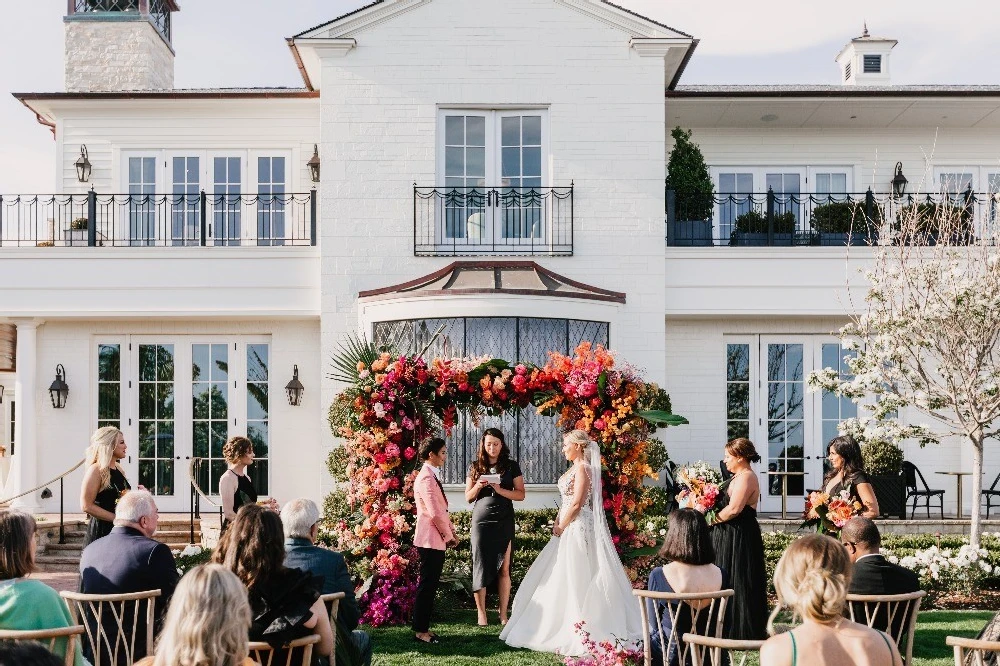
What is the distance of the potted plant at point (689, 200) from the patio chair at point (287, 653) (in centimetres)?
1088

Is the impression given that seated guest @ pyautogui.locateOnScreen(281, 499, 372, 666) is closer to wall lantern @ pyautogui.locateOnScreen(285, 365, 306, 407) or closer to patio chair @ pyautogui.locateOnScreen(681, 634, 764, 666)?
patio chair @ pyautogui.locateOnScreen(681, 634, 764, 666)

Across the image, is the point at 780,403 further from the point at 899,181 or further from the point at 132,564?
the point at 132,564

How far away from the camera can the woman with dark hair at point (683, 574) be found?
5789mm

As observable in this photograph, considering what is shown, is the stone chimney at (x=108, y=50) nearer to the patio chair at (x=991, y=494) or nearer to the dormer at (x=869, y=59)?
the dormer at (x=869, y=59)

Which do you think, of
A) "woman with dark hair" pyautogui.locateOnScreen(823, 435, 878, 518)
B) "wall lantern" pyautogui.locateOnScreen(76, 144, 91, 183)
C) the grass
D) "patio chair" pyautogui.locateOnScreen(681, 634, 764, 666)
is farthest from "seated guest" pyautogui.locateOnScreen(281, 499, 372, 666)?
"wall lantern" pyautogui.locateOnScreen(76, 144, 91, 183)

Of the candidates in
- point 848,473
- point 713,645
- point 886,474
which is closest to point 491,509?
point 848,473

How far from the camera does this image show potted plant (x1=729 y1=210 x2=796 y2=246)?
49.2 feet

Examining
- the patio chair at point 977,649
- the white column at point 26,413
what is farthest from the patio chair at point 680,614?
the white column at point 26,413

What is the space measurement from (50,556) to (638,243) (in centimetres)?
852

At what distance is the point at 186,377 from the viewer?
15.2 metres

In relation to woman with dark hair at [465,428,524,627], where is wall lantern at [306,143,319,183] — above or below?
above

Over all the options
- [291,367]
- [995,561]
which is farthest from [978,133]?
[291,367]

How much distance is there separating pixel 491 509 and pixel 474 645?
117 centimetres

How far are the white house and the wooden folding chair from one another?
7.54 m
